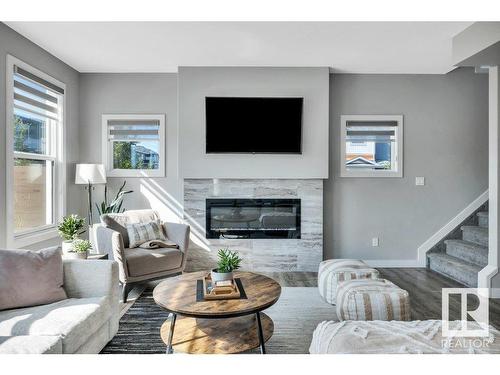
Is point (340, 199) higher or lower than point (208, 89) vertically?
lower

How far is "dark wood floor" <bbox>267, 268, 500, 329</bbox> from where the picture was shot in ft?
10.2

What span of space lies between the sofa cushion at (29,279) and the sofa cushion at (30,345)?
1.51 ft

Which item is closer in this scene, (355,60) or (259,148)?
(355,60)

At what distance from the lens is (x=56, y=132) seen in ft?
13.7

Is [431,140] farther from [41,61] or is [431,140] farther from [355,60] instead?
[41,61]

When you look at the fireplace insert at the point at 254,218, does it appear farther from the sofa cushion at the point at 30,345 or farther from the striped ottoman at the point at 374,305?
the sofa cushion at the point at 30,345

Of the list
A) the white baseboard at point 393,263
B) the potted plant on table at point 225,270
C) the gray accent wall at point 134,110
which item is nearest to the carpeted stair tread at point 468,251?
the white baseboard at point 393,263

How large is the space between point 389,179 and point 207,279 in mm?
3257

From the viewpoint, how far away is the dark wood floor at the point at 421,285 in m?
3.10

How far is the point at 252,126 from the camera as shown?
443 cm

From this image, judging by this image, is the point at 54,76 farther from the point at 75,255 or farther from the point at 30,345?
the point at 30,345

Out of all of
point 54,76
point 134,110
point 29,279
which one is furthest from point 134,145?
point 29,279
